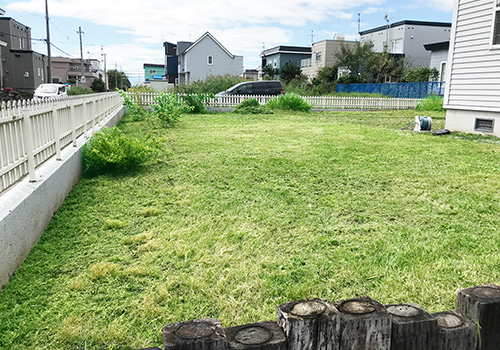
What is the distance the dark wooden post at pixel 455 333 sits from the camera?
1.27 meters

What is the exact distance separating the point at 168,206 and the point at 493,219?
3443 mm

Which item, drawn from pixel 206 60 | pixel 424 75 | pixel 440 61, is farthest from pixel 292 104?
pixel 206 60

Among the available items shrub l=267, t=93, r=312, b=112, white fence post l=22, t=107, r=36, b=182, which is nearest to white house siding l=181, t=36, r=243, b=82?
shrub l=267, t=93, r=312, b=112

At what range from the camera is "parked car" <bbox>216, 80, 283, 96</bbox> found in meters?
24.1

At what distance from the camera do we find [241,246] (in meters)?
3.51

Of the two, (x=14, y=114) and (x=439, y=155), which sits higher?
(x=14, y=114)

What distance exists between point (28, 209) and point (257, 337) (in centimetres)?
303

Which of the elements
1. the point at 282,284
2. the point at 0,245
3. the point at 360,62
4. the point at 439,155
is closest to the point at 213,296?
the point at 282,284

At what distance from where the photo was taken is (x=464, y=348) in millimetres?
1305

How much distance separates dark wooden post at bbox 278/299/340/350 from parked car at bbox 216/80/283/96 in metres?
22.9

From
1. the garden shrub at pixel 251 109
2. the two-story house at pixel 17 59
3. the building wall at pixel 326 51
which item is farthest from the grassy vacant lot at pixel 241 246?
the two-story house at pixel 17 59

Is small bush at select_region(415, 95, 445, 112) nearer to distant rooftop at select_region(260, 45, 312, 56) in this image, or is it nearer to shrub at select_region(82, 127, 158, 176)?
shrub at select_region(82, 127, 158, 176)

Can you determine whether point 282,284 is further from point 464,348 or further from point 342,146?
point 342,146

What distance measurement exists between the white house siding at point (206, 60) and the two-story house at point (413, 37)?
19.2 metres
